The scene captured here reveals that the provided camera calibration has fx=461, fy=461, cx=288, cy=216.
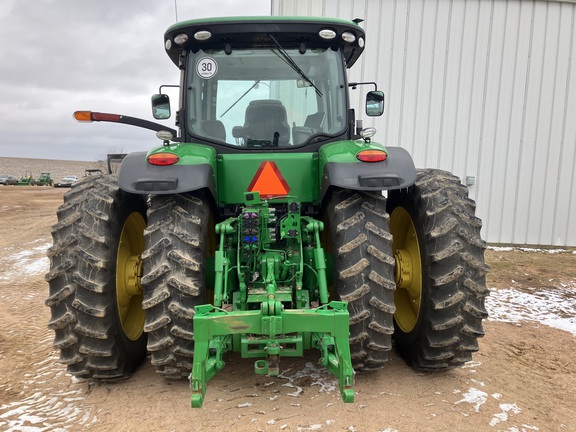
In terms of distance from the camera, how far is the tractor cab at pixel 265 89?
3.56 metres

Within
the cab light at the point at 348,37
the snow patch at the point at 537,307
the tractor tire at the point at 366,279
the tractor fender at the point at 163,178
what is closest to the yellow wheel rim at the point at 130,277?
the tractor fender at the point at 163,178

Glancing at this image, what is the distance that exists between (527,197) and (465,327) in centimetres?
750

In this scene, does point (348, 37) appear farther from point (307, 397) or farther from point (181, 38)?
point (307, 397)

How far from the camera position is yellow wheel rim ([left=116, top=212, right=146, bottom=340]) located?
3314 mm

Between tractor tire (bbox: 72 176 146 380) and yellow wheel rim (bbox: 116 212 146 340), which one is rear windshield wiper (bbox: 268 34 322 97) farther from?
yellow wheel rim (bbox: 116 212 146 340)

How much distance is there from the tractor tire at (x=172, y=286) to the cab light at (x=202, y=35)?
1.42 m

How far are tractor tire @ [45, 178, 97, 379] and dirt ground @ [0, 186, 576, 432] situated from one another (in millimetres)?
310

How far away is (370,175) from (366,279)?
2.18ft

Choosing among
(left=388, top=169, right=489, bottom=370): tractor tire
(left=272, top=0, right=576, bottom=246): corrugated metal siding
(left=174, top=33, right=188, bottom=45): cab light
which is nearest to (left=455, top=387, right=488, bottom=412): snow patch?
(left=388, top=169, right=489, bottom=370): tractor tire

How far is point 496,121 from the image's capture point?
934cm

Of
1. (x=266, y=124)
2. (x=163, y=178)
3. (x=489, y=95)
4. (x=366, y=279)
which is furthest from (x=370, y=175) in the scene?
(x=489, y=95)

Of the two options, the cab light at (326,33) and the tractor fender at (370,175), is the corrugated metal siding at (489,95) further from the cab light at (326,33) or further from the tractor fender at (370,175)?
the tractor fender at (370,175)

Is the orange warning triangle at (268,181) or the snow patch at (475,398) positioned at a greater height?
the orange warning triangle at (268,181)

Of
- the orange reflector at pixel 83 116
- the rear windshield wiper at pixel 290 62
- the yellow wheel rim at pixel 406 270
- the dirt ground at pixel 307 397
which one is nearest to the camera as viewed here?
the dirt ground at pixel 307 397
